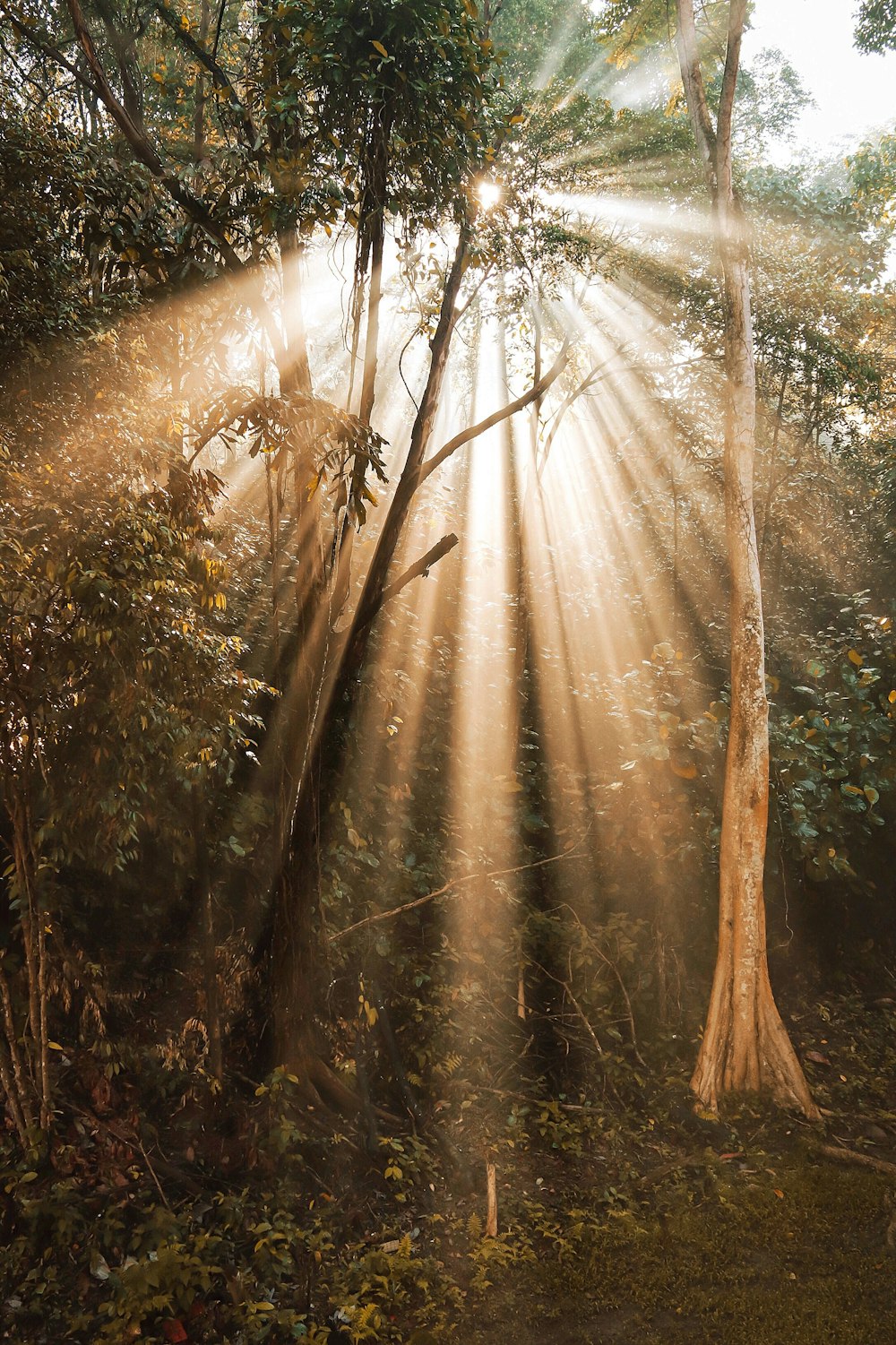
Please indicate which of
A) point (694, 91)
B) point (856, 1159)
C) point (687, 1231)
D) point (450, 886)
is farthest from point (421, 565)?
point (694, 91)

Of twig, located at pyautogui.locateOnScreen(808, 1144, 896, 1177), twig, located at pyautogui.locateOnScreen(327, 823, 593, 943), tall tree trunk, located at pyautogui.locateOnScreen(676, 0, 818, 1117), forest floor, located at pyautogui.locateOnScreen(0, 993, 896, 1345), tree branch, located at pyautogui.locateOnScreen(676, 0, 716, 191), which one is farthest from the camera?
tree branch, located at pyautogui.locateOnScreen(676, 0, 716, 191)

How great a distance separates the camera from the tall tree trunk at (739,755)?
17.7 ft

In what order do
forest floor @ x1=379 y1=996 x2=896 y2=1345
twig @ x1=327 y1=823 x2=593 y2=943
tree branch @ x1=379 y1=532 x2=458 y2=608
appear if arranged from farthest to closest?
Answer: twig @ x1=327 y1=823 x2=593 y2=943
tree branch @ x1=379 y1=532 x2=458 y2=608
forest floor @ x1=379 y1=996 x2=896 y2=1345

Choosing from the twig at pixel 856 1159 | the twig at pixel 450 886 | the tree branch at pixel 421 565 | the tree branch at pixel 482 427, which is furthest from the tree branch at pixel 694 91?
the twig at pixel 856 1159

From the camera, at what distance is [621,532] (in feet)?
45.1

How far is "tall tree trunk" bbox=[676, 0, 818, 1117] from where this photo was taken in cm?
540

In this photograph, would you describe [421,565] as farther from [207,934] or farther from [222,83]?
[222,83]

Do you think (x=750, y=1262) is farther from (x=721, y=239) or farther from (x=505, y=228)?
(x=505, y=228)

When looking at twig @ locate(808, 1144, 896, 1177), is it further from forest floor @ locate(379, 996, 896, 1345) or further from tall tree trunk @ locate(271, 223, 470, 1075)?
tall tree trunk @ locate(271, 223, 470, 1075)

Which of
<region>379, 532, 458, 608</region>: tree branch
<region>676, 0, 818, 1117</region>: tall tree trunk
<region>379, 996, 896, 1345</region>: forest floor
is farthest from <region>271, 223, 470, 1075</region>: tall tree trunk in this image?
<region>676, 0, 818, 1117</region>: tall tree trunk

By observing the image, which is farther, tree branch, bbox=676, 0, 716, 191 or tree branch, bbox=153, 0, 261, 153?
tree branch, bbox=676, 0, 716, 191

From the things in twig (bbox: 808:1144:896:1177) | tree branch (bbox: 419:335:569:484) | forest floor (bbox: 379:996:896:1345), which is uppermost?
tree branch (bbox: 419:335:569:484)

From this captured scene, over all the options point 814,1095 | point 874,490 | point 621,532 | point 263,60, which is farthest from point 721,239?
point 621,532

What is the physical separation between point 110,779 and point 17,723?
0.54m
